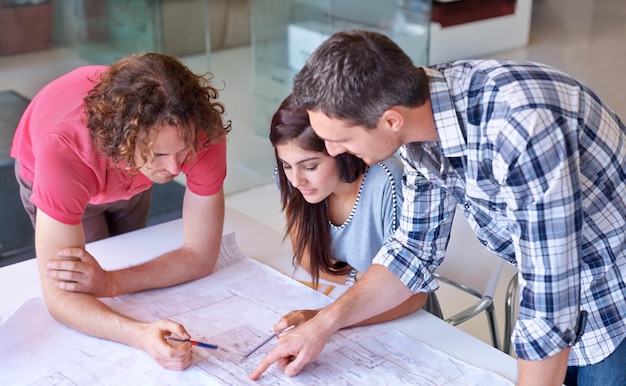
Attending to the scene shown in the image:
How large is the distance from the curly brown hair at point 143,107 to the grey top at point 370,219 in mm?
448

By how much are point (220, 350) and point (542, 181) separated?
793 mm

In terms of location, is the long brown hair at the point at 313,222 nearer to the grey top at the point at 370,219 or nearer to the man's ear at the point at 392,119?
the grey top at the point at 370,219

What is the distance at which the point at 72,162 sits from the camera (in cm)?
188

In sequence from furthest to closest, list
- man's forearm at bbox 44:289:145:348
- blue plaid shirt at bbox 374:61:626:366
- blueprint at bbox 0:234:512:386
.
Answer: man's forearm at bbox 44:289:145:348
blueprint at bbox 0:234:512:386
blue plaid shirt at bbox 374:61:626:366

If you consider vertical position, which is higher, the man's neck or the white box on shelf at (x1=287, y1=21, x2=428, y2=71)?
the man's neck

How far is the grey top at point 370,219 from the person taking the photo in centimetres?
212

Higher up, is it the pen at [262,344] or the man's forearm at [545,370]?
the man's forearm at [545,370]

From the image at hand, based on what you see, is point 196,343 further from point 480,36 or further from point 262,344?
point 480,36

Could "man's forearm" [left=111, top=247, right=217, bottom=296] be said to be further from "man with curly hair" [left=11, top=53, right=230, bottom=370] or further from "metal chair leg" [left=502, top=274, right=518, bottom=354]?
"metal chair leg" [left=502, top=274, right=518, bottom=354]

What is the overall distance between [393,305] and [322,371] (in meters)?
0.25

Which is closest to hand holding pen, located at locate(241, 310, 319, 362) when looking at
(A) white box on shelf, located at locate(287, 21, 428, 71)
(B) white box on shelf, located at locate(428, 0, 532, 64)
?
(A) white box on shelf, located at locate(287, 21, 428, 71)

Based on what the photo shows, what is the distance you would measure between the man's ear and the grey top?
0.71 meters

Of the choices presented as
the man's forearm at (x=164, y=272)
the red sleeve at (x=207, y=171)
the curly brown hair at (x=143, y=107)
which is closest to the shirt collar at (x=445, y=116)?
the curly brown hair at (x=143, y=107)

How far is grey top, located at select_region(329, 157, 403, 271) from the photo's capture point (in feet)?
6.95
